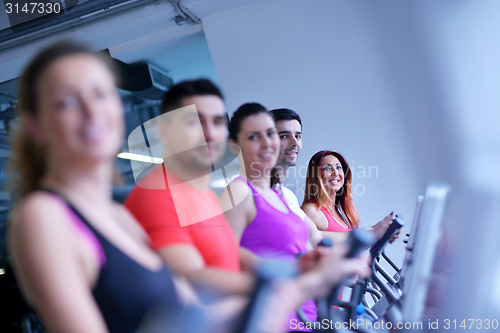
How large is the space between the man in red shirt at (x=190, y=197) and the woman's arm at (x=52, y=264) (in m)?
0.24

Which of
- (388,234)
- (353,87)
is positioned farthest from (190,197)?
(353,87)

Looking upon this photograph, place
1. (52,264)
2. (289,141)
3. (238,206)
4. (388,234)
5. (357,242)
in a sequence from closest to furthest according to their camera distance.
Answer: (52,264) < (357,242) < (238,206) < (388,234) < (289,141)

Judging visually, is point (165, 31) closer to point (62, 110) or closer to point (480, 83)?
point (480, 83)

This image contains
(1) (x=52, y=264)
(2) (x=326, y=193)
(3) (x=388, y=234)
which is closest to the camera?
(1) (x=52, y=264)

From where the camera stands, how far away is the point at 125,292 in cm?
65

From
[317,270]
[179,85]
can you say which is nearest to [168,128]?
[179,85]

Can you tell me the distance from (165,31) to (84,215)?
12.2 ft

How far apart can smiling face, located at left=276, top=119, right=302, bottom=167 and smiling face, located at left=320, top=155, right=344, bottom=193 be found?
61 centimetres

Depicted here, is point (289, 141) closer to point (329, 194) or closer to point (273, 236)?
point (329, 194)

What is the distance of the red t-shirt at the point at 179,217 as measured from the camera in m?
0.86

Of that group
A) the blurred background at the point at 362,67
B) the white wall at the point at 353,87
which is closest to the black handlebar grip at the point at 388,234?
the blurred background at the point at 362,67

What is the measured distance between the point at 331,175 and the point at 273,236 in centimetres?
151

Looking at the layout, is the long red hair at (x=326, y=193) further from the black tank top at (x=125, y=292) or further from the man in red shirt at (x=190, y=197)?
the black tank top at (x=125, y=292)

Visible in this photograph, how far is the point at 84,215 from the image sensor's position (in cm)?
64
